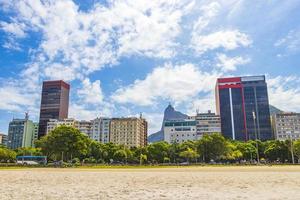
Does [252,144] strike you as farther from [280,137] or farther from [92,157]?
[280,137]

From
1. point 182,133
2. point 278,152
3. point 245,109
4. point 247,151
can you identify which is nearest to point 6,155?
point 247,151

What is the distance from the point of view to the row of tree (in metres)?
82.7

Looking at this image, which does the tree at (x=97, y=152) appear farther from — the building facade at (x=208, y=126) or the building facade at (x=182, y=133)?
the building facade at (x=208, y=126)

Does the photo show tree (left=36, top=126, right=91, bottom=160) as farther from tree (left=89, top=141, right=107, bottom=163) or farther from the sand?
the sand

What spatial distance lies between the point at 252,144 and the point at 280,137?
7739cm

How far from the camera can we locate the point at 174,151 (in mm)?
116562

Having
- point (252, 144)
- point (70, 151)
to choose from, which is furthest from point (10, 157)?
point (252, 144)

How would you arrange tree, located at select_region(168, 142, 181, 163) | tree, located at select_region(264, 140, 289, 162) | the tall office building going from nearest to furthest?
tree, located at select_region(264, 140, 289, 162) < tree, located at select_region(168, 142, 181, 163) < the tall office building

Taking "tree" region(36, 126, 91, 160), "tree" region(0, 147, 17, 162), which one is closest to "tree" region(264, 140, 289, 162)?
"tree" region(36, 126, 91, 160)

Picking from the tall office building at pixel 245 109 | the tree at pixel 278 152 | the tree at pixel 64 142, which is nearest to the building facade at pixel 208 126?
the tall office building at pixel 245 109

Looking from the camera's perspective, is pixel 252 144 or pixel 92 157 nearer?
pixel 92 157

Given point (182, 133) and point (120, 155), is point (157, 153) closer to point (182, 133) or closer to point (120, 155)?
point (120, 155)

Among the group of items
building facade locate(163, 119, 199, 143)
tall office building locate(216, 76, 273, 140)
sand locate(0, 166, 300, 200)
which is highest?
tall office building locate(216, 76, 273, 140)

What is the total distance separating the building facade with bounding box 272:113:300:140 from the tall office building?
7.31 m
